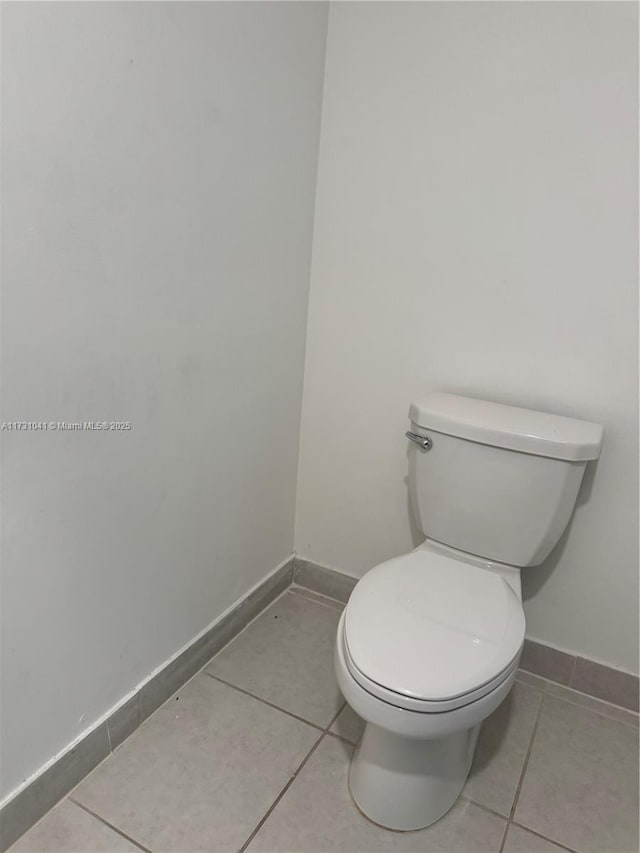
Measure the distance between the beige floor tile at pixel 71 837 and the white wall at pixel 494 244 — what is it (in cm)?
99

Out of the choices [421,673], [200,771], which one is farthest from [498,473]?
[200,771]

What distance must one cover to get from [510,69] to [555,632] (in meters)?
1.39

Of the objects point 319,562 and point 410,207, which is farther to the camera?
point 319,562

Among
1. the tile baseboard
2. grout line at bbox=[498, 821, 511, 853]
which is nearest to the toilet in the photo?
grout line at bbox=[498, 821, 511, 853]

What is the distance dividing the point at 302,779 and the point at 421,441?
78 cm

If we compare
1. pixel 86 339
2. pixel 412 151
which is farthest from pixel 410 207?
pixel 86 339

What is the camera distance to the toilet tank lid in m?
1.25

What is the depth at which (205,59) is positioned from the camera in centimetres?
114

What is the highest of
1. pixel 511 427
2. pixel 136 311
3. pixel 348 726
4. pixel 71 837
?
pixel 136 311

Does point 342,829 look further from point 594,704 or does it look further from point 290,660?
point 594,704

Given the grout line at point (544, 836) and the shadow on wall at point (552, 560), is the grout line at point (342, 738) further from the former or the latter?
the shadow on wall at point (552, 560)

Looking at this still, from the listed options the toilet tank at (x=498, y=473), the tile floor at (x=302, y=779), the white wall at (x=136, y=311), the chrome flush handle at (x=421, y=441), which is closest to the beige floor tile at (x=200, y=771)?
the tile floor at (x=302, y=779)

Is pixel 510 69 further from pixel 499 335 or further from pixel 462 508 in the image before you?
pixel 462 508

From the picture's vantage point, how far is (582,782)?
1.29 metres
